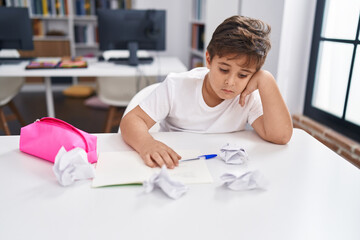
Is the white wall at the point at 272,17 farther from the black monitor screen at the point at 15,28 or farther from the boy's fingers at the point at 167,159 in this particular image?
the black monitor screen at the point at 15,28

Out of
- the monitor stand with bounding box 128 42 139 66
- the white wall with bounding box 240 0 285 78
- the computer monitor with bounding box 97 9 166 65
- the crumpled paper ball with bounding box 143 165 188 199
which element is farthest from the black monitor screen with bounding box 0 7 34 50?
the crumpled paper ball with bounding box 143 165 188 199

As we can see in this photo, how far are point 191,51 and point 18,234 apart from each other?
3.66m

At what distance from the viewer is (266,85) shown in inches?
42.2

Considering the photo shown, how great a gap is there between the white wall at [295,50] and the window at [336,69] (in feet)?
0.12

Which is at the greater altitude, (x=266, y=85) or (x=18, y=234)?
(x=266, y=85)

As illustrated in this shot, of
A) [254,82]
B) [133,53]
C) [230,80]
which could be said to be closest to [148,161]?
[230,80]

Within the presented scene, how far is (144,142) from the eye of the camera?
91cm

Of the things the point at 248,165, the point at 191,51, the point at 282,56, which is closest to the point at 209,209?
the point at 248,165

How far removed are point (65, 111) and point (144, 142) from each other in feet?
9.25

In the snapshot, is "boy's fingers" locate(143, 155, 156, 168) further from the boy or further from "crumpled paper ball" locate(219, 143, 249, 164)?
"crumpled paper ball" locate(219, 143, 249, 164)

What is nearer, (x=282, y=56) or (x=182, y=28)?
(x=282, y=56)

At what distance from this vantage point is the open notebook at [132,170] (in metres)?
0.74

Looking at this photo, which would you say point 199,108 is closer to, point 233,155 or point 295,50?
point 233,155

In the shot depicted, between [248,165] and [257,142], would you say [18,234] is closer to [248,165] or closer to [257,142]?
[248,165]
